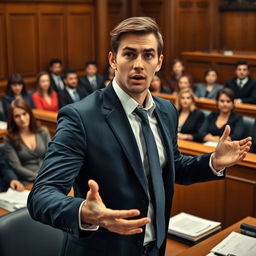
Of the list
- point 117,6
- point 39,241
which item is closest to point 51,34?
point 117,6

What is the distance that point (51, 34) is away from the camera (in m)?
8.96

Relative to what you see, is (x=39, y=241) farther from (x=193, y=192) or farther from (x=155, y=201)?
(x=193, y=192)

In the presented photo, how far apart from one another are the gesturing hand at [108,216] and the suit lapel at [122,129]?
0.29 metres

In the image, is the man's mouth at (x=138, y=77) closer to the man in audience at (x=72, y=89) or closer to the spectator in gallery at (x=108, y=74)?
the man in audience at (x=72, y=89)

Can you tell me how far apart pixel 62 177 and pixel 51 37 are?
7882mm

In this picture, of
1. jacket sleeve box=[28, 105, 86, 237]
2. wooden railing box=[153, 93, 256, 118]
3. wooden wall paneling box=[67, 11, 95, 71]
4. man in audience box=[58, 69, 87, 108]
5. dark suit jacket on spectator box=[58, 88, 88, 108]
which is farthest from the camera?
wooden wall paneling box=[67, 11, 95, 71]

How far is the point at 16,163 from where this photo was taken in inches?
165

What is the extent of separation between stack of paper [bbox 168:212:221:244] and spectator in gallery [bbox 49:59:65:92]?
5.82m

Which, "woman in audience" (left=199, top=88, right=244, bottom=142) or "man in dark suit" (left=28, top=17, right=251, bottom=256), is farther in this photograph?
"woman in audience" (left=199, top=88, right=244, bottom=142)

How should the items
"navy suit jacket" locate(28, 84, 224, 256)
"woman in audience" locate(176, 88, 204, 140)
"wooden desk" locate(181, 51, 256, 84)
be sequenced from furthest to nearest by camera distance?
"wooden desk" locate(181, 51, 256, 84) < "woman in audience" locate(176, 88, 204, 140) < "navy suit jacket" locate(28, 84, 224, 256)

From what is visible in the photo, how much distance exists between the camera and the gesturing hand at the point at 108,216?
1.21m

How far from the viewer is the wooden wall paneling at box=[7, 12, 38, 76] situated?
8273 millimetres

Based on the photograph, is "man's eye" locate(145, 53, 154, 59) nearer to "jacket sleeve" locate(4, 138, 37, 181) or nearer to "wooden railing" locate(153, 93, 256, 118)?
"jacket sleeve" locate(4, 138, 37, 181)

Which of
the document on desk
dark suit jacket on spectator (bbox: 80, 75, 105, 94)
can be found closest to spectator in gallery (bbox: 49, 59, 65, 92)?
dark suit jacket on spectator (bbox: 80, 75, 105, 94)
